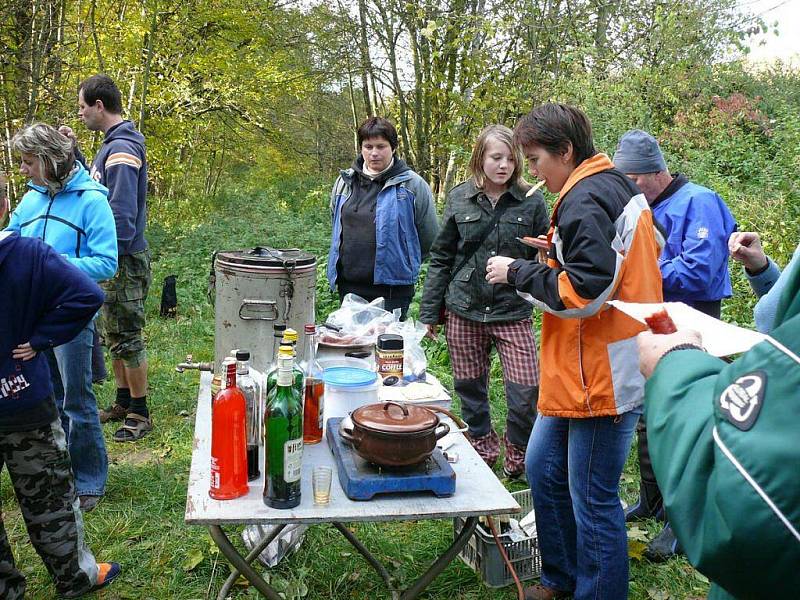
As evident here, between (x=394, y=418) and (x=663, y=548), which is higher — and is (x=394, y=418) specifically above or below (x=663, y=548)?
above

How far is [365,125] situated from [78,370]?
7.14 feet

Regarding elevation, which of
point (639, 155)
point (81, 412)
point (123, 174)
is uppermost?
point (639, 155)

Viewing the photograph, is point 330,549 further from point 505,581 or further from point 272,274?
point 272,274

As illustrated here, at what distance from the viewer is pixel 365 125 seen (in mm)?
4230

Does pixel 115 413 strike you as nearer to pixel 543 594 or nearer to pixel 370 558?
pixel 370 558

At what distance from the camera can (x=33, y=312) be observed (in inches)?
98.0

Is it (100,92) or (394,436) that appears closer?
(394,436)

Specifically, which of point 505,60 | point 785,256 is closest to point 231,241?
point 505,60

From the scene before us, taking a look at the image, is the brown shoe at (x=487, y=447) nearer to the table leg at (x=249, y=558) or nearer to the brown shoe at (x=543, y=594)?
the brown shoe at (x=543, y=594)

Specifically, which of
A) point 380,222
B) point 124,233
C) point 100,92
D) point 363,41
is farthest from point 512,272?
point 363,41

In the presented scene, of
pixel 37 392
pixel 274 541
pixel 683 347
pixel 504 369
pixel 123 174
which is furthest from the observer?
pixel 123 174

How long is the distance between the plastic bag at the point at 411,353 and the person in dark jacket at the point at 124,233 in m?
1.99

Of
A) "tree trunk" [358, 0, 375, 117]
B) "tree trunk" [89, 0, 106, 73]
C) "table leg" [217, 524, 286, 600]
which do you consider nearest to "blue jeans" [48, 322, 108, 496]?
"table leg" [217, 524, 286, 600]

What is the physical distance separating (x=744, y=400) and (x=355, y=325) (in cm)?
242
